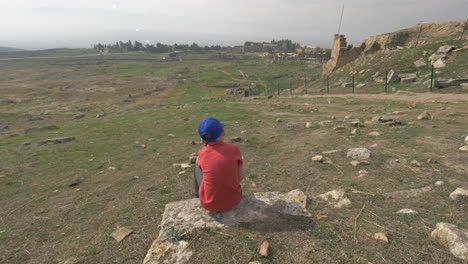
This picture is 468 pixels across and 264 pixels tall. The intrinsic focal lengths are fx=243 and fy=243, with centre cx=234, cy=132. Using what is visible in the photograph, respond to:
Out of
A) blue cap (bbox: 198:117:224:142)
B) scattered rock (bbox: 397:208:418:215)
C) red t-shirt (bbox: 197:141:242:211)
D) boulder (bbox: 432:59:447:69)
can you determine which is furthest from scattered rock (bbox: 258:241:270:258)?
boulder (bbox: 432:59:447:69)

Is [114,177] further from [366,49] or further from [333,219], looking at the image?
[366,49]

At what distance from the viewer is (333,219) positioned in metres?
4.12

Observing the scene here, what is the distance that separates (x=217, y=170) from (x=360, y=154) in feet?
15.8

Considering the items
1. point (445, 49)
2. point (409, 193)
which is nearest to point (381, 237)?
point (409, 193)

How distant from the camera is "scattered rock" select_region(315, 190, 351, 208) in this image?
4598 millimetres

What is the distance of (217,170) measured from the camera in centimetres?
380

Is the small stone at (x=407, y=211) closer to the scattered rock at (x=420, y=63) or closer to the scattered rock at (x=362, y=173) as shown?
the scattered rock at (x=362, y=173)

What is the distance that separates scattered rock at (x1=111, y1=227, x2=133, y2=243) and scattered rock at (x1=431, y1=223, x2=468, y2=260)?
485cm

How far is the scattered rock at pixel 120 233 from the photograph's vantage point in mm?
4315

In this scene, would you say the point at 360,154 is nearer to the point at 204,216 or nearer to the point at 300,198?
the point at 300,198

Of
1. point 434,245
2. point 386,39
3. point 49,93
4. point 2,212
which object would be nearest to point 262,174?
point 434,245

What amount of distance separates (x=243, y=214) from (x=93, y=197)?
485cm

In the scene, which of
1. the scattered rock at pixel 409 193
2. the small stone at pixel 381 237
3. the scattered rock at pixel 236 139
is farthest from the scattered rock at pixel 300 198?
the scattered rock at pixel 236 139

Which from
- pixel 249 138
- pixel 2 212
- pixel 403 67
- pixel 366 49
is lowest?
pixel 2 212
